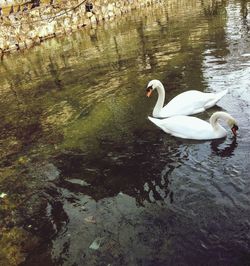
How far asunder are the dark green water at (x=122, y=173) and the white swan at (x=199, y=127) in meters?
0.19

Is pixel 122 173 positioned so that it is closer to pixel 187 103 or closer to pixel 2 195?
pixel 2 195

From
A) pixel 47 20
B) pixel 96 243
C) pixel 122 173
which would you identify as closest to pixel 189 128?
pixel 122 173

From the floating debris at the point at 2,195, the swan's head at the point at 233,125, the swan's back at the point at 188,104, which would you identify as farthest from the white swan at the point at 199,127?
the floating debris at the point at 2,195

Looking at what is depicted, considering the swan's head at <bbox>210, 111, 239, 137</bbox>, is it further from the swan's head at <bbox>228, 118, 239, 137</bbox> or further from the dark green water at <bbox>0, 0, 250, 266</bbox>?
the dark green water at <bbox>0, 0, 250, 266</bbox>

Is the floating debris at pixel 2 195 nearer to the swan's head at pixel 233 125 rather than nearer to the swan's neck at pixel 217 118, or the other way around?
the swan's neck at pixel 217 118

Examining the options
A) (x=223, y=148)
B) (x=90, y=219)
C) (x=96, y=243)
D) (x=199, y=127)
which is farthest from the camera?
(x=199, y=127)

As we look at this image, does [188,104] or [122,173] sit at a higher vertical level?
[188,104]

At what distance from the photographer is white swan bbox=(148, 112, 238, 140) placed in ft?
24.8

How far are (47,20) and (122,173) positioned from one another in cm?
2634

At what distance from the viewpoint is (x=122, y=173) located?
7.27m

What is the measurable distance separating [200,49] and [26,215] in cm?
1136

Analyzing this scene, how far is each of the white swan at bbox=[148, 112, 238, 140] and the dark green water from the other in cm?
19

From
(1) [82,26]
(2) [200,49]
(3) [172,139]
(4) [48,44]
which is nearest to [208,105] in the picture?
(3) [172,139]

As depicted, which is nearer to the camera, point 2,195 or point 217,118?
point 2,195
